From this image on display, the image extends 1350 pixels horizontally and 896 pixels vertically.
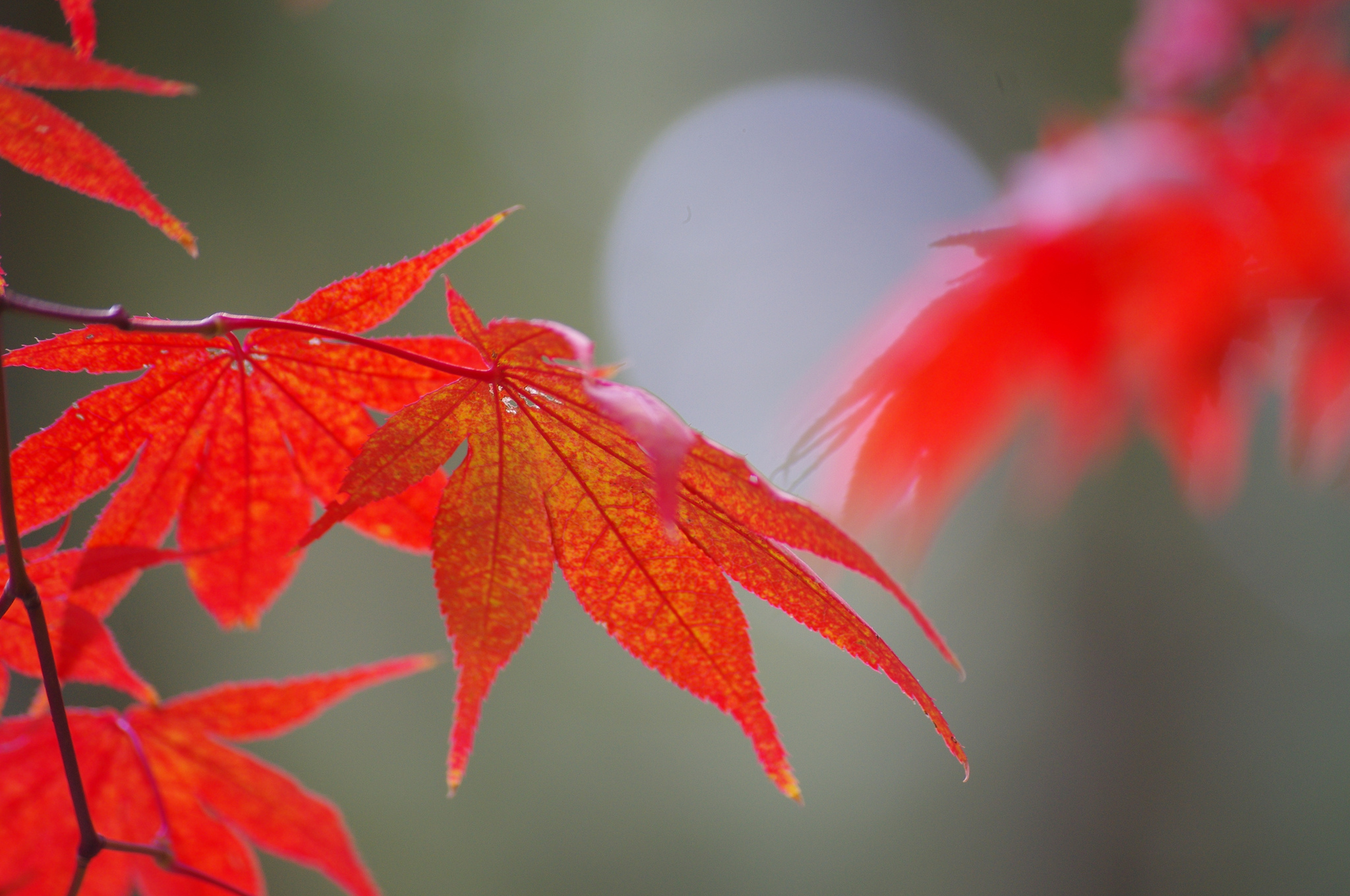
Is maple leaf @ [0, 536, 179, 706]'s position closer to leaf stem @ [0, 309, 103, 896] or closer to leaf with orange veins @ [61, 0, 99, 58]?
leaf stem @ [0, 309, 103, 896]

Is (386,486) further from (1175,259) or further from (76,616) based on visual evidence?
(1175,259)

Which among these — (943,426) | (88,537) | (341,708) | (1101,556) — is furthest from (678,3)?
(88,537)

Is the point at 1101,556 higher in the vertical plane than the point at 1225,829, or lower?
higher

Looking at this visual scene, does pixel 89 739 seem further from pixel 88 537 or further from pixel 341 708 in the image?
pixel 341 708

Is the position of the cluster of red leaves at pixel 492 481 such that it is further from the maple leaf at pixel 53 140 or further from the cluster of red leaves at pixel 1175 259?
the cluster of red leaves at pixel 1175 259

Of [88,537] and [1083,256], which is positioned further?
[1083,256]

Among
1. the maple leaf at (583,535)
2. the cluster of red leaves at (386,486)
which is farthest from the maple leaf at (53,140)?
the maple leaf at (583,535)

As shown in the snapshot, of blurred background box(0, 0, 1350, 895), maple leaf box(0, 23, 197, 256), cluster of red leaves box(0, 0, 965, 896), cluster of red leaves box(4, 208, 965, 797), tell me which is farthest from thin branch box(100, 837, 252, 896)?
blurred background box(0, 0, 1350, 895)
